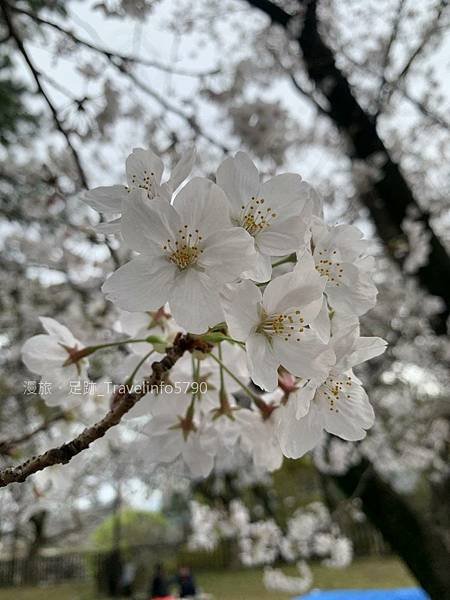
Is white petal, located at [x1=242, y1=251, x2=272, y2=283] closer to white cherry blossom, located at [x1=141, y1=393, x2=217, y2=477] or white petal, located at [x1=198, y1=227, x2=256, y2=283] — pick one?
white petal, located at [x1=198, y1=227, x2=256, y2=283]

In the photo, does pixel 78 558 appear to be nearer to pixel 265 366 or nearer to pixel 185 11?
pixel 185 11

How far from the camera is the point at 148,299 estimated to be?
65 centimetres

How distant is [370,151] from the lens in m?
3.59

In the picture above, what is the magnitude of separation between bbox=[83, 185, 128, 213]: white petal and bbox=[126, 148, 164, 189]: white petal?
3cm

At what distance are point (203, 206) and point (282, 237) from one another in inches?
4.6

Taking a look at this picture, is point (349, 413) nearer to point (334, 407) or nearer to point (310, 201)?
point (334, 407)

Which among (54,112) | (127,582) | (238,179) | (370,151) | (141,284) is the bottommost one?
(141,284)

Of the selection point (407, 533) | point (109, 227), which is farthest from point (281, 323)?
point (407, 533)

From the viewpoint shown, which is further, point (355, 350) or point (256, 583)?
point (256, 583)

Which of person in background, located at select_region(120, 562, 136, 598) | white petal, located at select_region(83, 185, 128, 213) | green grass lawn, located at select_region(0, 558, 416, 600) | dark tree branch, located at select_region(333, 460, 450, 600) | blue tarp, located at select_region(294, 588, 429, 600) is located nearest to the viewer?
white petal, located at select_region(83, 185, 128, 213)

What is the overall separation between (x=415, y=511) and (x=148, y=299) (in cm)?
282

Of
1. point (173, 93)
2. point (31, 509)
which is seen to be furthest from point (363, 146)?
point (31, 509)

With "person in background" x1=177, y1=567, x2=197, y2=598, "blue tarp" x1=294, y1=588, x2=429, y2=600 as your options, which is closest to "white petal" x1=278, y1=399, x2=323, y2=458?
"blue tarp" x1=294, y1=588, x2=429, y2=600

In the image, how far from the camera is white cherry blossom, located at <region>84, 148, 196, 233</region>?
2.23ft
